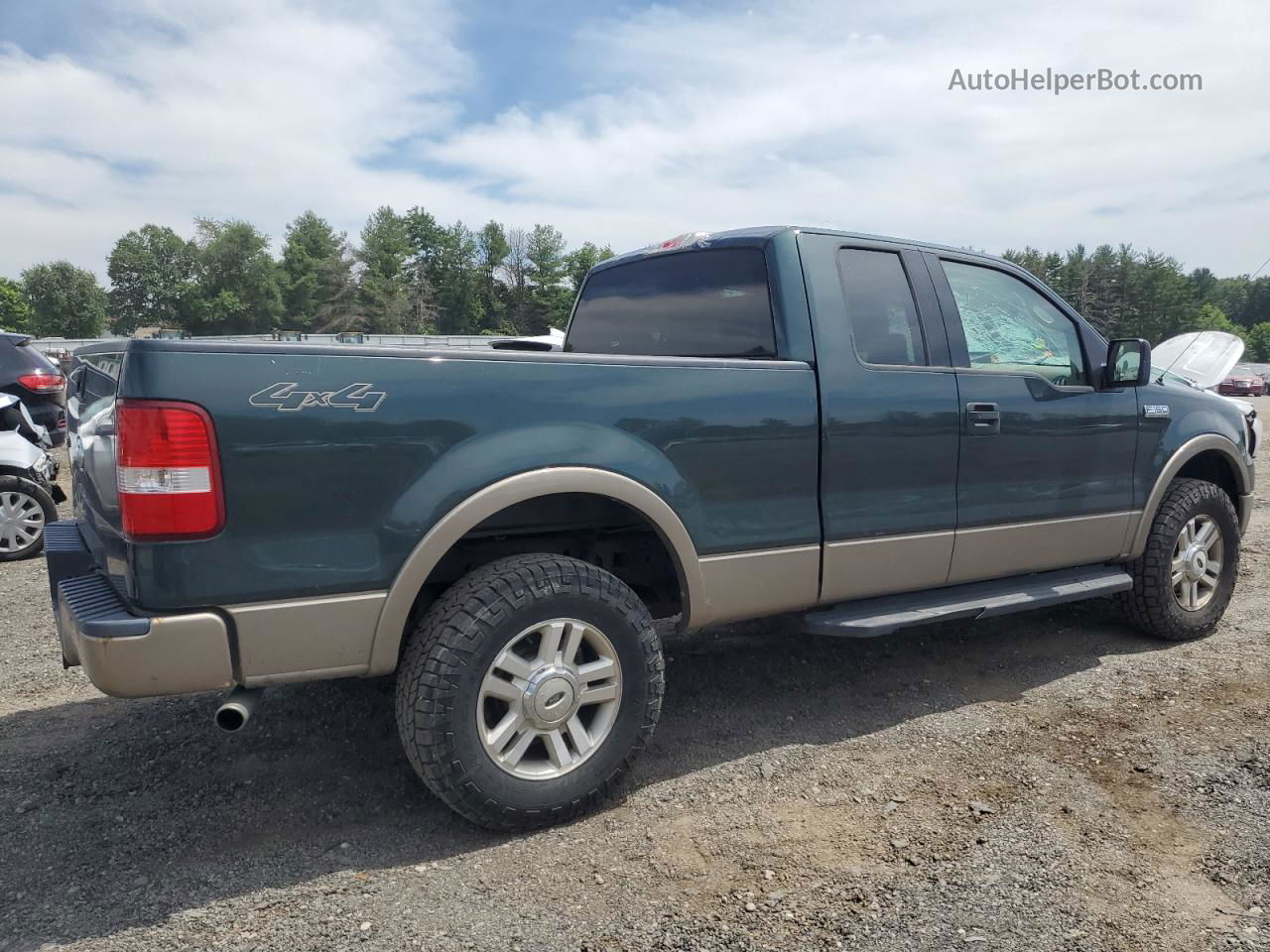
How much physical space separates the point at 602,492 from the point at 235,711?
1.23 metres

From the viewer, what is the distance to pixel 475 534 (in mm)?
2947

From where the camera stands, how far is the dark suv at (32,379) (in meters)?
8.35

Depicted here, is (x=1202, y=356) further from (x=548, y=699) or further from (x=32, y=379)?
(x=32, y=379)

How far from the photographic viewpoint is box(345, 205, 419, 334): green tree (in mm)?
81062

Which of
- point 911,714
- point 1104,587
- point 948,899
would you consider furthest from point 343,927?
point 1104,587

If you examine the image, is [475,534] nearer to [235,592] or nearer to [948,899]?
[235,592]

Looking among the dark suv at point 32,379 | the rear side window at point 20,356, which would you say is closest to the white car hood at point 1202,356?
the dark suv at point 32,379

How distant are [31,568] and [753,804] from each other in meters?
5.86

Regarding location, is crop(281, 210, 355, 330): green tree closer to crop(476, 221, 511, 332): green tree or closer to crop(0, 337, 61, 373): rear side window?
crop(476, 221, 511, 332): green tree

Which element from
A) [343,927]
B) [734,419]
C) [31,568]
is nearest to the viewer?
[343,927]

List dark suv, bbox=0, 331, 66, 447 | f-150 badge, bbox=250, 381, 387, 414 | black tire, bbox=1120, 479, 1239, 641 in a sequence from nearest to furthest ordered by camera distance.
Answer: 1. f-150 badge, bbox=250, 381, 387, 414
2. black tire, bbox=1120, 479, 1239, 641
3. dark suv, bbox=0, 331, 66, 447

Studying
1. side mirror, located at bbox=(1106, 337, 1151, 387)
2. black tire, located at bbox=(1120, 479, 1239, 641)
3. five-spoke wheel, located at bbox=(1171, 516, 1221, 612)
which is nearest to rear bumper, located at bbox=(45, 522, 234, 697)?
side mirror, located at bbox=(1106, 337, 1151, 387)

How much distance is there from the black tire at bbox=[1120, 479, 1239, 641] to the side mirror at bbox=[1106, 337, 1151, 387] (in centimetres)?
75

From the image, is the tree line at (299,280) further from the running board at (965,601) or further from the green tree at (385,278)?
the running board at (965,601)
